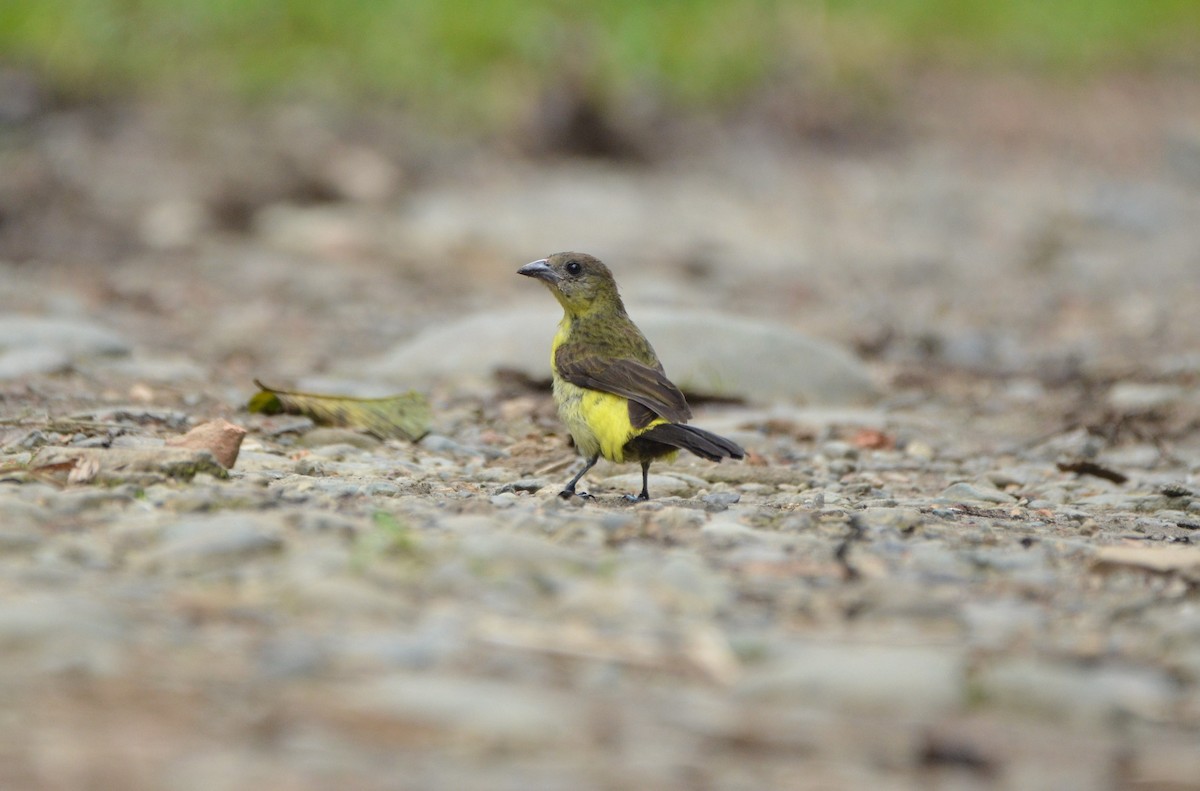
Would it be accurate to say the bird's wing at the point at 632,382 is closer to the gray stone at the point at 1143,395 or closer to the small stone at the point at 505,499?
the small stone at the point at 505,499

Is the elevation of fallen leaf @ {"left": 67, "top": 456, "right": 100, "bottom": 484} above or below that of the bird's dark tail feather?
below

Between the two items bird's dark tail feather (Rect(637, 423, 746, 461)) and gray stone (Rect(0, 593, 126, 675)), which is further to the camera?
bird's dark tail feather (Rect(637, 423, 746, 461))

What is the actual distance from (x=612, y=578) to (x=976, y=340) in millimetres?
5833

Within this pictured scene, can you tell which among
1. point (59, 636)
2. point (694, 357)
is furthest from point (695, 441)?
point (694, 357)

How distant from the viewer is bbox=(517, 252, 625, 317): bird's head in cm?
573

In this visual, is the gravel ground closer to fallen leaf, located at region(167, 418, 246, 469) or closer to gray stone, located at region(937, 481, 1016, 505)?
gray stone, located at region(937, 481, 1016, 505)

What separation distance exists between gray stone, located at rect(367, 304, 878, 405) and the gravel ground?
0.06 metres

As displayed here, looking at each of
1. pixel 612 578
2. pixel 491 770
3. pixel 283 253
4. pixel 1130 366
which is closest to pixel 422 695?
pixel 491 770

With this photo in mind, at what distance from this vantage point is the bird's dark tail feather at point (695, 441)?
4.46m

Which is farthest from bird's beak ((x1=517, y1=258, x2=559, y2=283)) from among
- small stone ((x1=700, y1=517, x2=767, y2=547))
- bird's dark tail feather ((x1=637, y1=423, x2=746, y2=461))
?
small stone ((x1=700, y1=517, x2=767, y2=547))

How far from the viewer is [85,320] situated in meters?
7.78

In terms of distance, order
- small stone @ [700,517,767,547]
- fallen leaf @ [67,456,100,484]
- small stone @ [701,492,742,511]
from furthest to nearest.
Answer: small stone @ [701,492,742,511]
fallen leaf @ [67,456,100,484]
small stone @ [700,517,767,547]

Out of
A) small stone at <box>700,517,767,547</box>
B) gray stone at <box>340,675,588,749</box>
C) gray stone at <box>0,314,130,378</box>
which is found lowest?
gray stone at <box>340,675,588,749</box>

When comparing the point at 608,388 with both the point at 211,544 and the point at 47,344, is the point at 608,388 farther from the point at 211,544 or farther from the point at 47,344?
the point at 47,344
